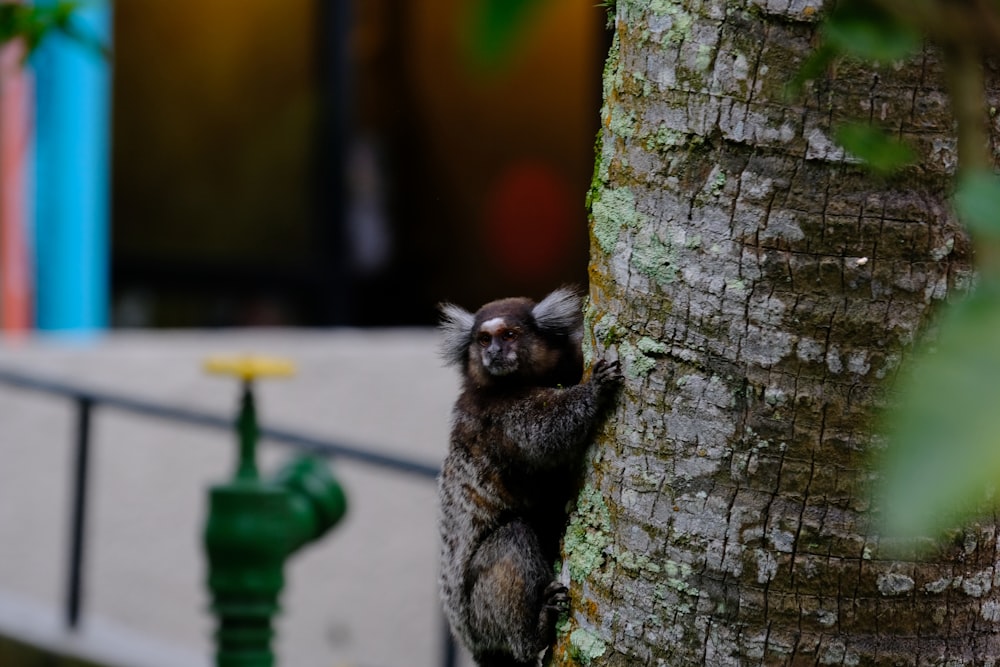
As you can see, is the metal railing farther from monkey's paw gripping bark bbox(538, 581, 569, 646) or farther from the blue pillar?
monkey's paw gripping bark bbox(538, 581, 569, 646)

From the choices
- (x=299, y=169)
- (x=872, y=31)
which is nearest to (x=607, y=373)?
(x=872, y=31)

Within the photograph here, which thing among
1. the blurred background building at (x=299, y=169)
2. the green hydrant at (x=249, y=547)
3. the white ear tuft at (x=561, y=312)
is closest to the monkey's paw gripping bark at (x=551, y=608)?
the white ear tuft at (x=561, y=312)

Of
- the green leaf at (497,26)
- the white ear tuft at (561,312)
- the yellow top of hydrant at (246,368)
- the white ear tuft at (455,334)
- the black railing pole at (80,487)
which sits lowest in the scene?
the black railing pole at (80,487)

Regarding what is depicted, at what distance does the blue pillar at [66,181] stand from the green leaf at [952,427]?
6467 mm

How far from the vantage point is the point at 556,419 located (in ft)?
9.30

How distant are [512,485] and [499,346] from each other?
59cm

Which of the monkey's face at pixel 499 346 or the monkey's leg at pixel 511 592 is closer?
the monkey's leg at pixel 511 592

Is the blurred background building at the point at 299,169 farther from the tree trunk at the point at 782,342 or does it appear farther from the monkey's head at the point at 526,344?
the tree trunk at the point at 782,342

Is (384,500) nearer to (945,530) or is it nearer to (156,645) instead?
(156,645)

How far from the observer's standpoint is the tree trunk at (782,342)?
2135 mm

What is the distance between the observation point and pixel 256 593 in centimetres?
405

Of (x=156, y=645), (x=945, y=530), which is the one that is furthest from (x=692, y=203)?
(x=156, y=645)

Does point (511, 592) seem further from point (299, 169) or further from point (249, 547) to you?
point (299, 169)

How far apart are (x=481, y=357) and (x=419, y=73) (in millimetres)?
6689
